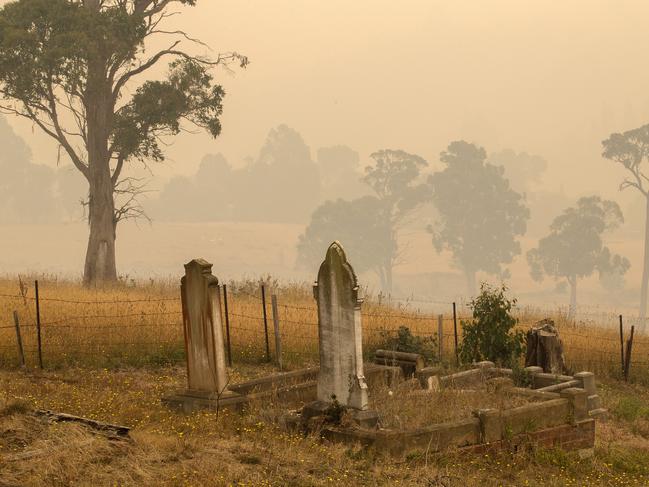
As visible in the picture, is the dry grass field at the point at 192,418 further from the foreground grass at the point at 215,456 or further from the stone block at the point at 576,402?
the stone block at the point at 576,402

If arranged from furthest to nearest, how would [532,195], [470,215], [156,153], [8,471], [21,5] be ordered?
1. [532,195]
2. [470,215]
3. [156,153]
4. [21,5]
5. [8,471]

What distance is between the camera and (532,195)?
147 meters

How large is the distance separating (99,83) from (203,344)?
20592 mm

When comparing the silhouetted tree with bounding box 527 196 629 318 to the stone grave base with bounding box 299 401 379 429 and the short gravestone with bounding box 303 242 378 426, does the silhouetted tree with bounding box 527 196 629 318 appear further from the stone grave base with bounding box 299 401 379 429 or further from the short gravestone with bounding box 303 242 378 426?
the stone grave base with bounding box 299 401 379 429

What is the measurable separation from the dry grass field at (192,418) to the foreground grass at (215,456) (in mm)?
21

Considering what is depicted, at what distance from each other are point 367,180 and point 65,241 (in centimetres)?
4096

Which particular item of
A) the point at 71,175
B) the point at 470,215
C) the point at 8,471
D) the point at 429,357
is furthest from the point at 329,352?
the point at 71,175

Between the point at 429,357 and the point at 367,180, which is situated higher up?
the point at 367,180

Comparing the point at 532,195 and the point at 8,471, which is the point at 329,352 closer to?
the point at 8,471

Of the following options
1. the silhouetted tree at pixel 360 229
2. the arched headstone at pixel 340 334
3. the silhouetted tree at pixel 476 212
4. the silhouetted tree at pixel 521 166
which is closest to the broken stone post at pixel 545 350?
the arched headstone at pixel 340 334

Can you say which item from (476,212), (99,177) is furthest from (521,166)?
(99,177)

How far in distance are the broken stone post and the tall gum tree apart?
16.4 metres

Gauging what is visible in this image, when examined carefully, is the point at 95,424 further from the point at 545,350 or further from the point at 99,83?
the point at 99,83

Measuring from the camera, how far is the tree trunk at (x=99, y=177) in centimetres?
3269
